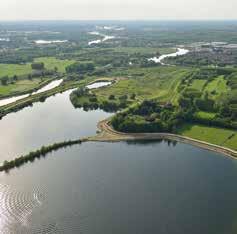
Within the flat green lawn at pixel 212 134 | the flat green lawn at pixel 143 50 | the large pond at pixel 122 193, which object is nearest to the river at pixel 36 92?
the large pond at pixel 122 193

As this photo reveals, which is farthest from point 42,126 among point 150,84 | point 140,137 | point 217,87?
point 217,87

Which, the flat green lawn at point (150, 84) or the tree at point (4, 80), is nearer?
the flat green lawn at point (150, 84)

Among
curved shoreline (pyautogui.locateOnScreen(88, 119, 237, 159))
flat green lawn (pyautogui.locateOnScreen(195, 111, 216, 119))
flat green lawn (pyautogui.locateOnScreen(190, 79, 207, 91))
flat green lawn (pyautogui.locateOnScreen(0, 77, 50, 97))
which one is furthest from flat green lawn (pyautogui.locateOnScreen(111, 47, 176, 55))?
curved shoreline (pyautogui.locateOnScreen(88, 119, 237, 159))

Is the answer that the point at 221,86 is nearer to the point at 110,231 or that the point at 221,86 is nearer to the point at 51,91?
the point at 51,91

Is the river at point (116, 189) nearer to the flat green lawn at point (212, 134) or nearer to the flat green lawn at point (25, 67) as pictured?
the flat green lawn at point (212, 134)

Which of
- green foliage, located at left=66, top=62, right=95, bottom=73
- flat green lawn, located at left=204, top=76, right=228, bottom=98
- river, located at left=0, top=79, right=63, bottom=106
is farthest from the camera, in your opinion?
green foliage, located at left=66, top=62, right=95, bottom=73

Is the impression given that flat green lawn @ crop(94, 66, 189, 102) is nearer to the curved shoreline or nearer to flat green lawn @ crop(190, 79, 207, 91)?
flat green lawn @ crop(190, 79, 207, 91)

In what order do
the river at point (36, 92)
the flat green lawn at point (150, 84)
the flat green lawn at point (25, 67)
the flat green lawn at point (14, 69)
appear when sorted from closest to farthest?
1. the river at point (36, 92)
2. the flat green lawn at point (150, 84)
3. the flat green lawn at point (14, 69)
4. the flat green lawn at point (25, 67)
